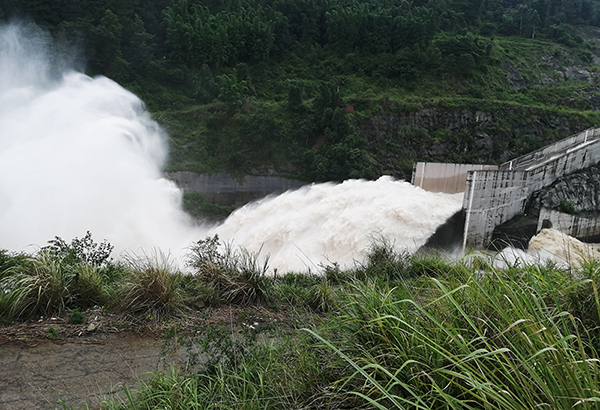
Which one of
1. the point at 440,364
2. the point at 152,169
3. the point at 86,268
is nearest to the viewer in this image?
the point at 440,364

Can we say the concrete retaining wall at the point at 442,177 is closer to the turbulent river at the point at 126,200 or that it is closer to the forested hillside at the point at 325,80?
the turbulent river at the point at 126,200

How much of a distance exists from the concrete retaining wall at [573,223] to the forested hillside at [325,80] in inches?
581

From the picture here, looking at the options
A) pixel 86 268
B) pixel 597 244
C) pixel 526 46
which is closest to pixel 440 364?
pixel 86 268

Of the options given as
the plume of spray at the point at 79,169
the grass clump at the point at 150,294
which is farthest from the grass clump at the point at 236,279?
the plume of spray at the point at 79,169

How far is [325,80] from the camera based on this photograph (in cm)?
4481

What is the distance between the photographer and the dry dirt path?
3.30 meters

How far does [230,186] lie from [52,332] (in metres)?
26.7

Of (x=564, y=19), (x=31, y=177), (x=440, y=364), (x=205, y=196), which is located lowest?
(x=205, y=196)

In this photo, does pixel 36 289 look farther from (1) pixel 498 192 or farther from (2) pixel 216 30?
(2) pixel 216 30

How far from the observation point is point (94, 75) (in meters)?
39.3

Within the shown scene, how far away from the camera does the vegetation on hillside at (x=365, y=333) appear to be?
176cm

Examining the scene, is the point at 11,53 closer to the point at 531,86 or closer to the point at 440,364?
the point at 440,364

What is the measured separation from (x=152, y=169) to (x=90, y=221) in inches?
341

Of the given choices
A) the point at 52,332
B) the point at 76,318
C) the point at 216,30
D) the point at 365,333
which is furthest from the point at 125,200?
the point at 216,30
